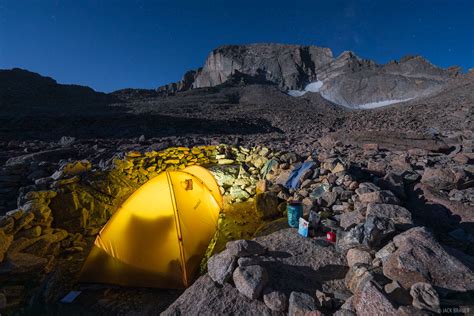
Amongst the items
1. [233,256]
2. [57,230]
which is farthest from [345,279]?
[57,230]

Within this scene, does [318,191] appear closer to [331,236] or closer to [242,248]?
[331,236]

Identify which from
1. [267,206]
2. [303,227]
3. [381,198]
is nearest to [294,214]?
[303,227]

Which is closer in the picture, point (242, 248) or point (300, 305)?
point (300, 305)

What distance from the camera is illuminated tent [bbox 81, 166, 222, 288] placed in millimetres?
4531

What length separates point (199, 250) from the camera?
5035 millimetres

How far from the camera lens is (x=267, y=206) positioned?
6250 millimetres

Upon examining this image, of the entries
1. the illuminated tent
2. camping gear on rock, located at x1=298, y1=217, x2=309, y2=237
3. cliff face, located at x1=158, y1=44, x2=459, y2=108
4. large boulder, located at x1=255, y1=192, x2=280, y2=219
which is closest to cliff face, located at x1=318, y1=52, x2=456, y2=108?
cliff face, located at x1=158, y1=44, x2=459, y2=108

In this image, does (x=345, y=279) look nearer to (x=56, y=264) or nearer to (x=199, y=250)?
(x=199, y=250)

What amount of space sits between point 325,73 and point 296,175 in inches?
3405

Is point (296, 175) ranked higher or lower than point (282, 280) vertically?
higher

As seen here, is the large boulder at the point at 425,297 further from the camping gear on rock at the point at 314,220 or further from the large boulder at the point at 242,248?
the camping gear on rock at the point at 314,220

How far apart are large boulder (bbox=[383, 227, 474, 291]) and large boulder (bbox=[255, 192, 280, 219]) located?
327 centimetres

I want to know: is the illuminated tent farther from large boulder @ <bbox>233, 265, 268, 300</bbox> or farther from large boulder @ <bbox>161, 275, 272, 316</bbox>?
large boulder @ <bbox>233, 265, 268, 300</bbox>

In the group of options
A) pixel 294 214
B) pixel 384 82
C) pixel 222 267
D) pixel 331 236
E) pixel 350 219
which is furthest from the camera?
pixel 384 82
